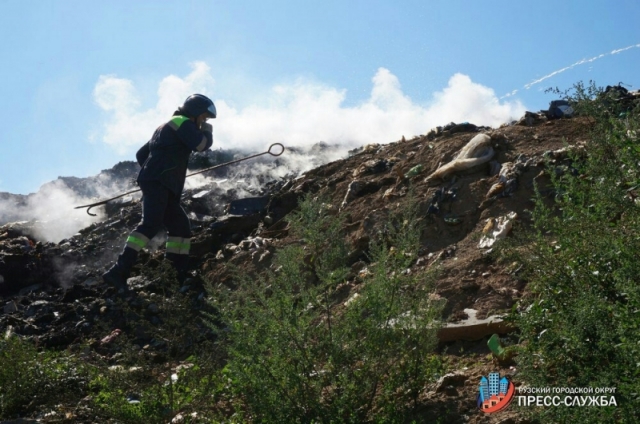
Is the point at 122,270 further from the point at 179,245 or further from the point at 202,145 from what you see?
the point at 202,145

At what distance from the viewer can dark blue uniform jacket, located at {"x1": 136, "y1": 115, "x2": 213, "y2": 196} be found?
271 inches

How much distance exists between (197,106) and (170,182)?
2.48 ft

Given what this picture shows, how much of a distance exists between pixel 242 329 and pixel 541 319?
150 centimetres

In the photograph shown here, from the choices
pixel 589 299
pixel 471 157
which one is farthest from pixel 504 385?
pixel 471 157

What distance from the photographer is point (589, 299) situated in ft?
11.2

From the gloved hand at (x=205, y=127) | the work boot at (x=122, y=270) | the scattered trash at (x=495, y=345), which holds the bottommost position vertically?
the scattered trash at (x=495, y=345)

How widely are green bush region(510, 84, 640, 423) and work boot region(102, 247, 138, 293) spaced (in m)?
3.72

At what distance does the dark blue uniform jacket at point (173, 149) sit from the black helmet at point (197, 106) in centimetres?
10

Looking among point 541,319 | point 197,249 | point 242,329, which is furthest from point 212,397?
point 197,249

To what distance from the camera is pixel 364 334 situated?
381cm

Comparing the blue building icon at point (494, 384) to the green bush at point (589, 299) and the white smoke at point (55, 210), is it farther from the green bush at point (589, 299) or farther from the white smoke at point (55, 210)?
the white smoke at point (55, 210)

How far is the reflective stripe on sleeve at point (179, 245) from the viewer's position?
7039mm

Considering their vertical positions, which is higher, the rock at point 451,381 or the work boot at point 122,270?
the work boot at point 122,270
